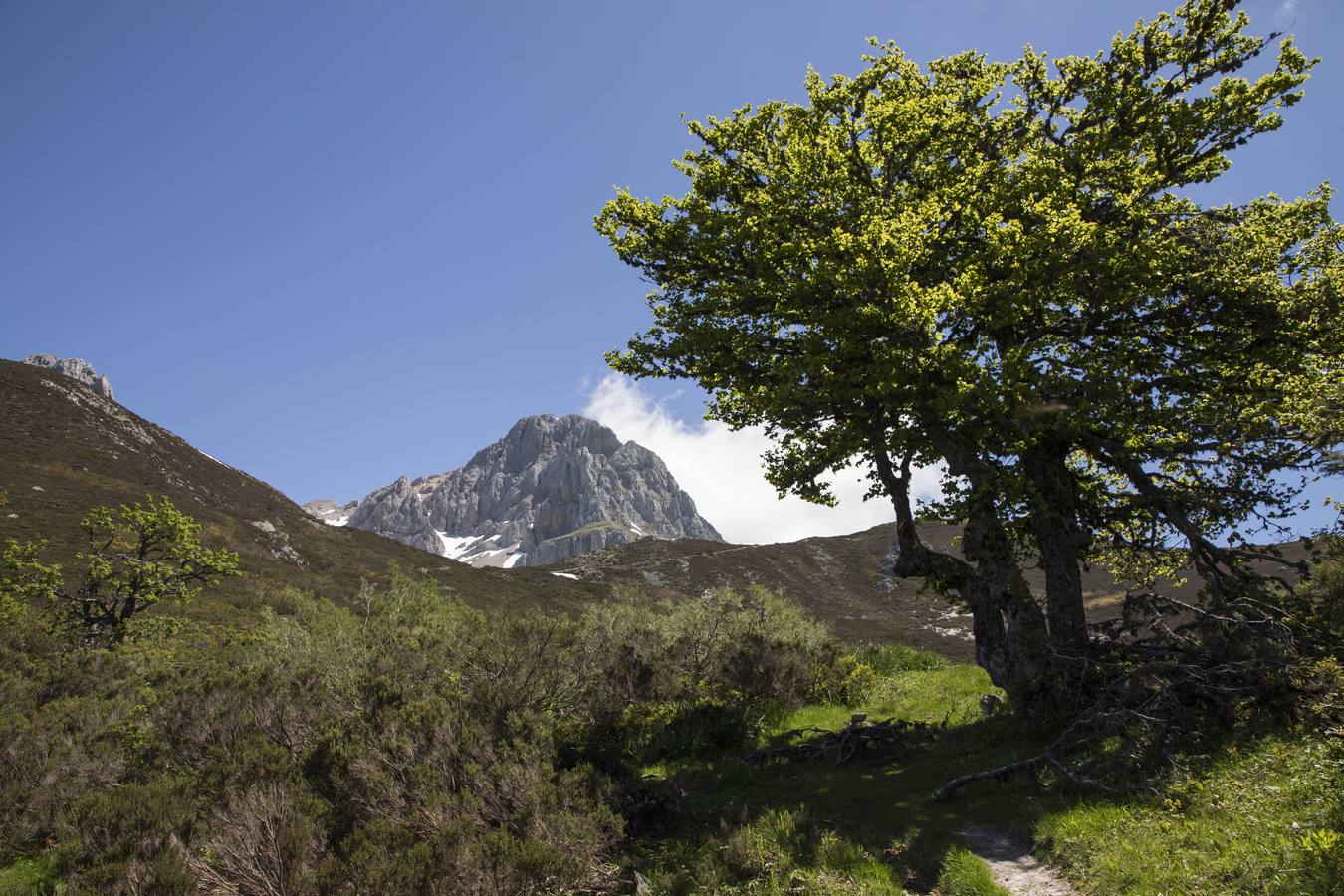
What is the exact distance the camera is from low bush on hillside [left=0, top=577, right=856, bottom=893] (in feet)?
19.8

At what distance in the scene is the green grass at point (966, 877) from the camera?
5984 mm

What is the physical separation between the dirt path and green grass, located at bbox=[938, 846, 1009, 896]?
0.35ft

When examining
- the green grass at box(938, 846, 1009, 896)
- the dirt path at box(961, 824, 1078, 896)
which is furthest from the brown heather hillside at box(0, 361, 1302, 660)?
the green grass at box(938, 846, 1009, 896)

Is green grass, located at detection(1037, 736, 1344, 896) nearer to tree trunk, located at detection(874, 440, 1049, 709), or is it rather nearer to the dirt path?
the dirt path

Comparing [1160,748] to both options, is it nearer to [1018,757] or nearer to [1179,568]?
[1018,757]

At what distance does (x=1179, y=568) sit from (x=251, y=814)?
16.0 m

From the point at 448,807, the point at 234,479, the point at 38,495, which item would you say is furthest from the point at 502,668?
the point at 234,479

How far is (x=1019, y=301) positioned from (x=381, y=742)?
11.5 meters

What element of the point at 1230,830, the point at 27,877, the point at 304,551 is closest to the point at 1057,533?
the point at 1230,830

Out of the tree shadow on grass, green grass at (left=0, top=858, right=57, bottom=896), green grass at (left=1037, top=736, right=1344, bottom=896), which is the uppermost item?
green grass at (left=1037, top=736, right=1344, bottom=896)

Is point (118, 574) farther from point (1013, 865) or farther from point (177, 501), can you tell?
point (177, 501)

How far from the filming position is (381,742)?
7.93 meters

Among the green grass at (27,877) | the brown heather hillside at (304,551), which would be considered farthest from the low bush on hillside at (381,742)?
the brown heather hillside at (304,551)

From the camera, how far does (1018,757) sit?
29.7 ft
